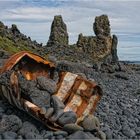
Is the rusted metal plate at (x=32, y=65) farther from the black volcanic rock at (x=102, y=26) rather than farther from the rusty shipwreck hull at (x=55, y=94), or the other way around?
the black volcanic rock at (x=102, y=26)

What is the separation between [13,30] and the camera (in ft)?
246

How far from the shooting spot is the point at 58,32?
95625 millimetres

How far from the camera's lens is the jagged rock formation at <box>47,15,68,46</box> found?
94.1 metres

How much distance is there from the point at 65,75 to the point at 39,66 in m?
1.22

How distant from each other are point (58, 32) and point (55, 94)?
8310 cm

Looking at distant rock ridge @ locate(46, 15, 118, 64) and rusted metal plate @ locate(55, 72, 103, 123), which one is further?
distant rock ridge @ locate(46, 15, 118, 64)

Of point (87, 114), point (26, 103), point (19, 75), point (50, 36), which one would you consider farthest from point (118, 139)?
point (50, 36)

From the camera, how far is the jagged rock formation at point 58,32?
94062mm

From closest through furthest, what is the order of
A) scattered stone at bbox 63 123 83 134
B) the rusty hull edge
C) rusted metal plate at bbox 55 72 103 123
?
1. scattered stone at bbox 63 123 83 134
2. rusted metal plate at bbox 55 72 103 123
3. the rusty hull edge

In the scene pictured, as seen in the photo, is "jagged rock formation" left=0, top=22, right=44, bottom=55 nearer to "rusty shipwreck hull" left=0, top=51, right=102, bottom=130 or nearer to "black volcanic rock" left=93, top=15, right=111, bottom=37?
"black volcanic rock" left=93, top=15, right=111, bottom=37

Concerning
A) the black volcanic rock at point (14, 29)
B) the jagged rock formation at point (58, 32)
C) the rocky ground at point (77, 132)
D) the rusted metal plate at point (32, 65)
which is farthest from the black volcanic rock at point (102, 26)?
the rusted metal plate at point (32, 65)

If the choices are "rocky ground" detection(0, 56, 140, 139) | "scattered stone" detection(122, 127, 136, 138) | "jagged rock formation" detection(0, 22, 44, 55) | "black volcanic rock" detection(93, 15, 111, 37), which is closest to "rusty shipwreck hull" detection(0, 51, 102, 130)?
"rocky ground" detection(0, 56, 140, 139)

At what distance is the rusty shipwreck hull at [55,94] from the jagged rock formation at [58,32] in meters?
78.3

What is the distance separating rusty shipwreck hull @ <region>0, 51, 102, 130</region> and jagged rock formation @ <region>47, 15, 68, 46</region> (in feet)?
257
